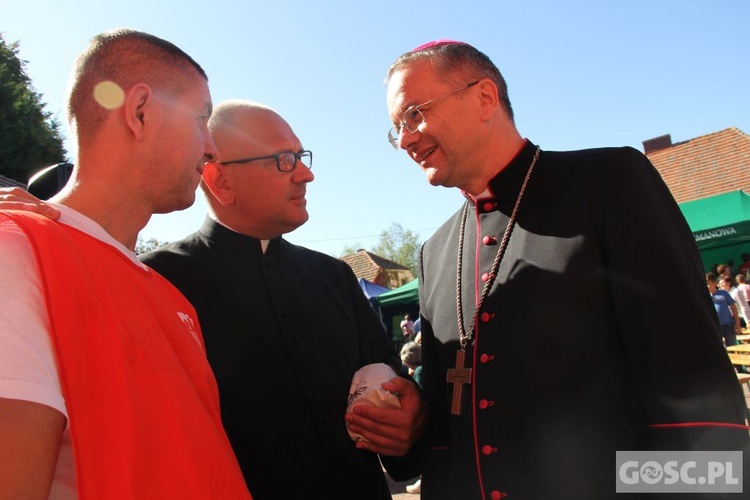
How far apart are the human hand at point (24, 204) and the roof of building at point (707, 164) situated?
933 inches

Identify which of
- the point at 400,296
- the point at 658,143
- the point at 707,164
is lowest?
the point at 400,296

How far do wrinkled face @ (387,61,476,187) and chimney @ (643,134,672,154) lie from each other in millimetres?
28274

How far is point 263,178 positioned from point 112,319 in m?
1.53

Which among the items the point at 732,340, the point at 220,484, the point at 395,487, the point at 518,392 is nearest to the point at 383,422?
the point at 518,392

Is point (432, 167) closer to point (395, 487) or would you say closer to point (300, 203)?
point (300, 203)

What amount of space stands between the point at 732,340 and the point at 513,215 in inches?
432

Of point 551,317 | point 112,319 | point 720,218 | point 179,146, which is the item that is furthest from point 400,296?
point 112,319

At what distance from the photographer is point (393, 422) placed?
2.20 metres

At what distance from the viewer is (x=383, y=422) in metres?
2.21

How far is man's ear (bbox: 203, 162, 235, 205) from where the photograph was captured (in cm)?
273

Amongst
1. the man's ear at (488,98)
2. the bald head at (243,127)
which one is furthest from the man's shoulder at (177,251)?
the man's ear at (488,98)

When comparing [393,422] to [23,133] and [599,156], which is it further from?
[23,133]

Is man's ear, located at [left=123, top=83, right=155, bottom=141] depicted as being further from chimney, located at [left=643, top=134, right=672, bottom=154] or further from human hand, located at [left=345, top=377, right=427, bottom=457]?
chimney, located at [left=643, top=134, right=672, bottom=154]

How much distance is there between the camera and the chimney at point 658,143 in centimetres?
2752
